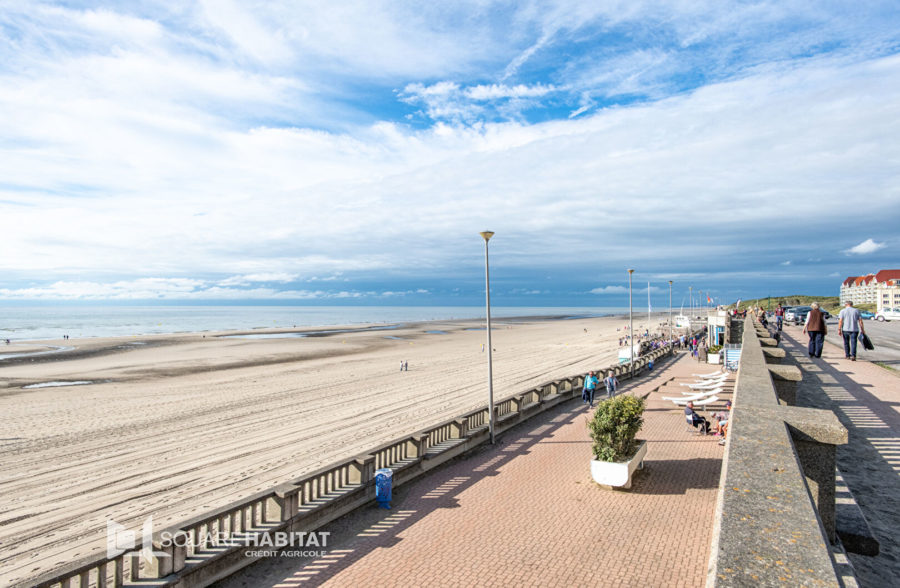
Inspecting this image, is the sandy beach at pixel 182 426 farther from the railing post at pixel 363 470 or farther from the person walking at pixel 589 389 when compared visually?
the person walking at pixel 589 389

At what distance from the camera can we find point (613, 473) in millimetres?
10961

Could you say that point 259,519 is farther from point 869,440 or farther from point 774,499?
point 869,440

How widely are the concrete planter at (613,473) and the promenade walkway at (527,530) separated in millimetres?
219

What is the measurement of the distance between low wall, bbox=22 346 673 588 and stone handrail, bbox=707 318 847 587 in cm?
725

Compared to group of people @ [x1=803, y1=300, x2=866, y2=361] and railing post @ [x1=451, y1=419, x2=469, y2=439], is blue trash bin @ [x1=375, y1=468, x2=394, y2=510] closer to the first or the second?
railing post @ [x1=451, y1=419, x2=469, y2=439]

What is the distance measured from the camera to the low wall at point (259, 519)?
22.7 feet

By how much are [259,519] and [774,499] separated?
939 cm

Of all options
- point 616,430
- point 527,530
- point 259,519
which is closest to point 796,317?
point 616,430

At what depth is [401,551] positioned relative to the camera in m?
8.44

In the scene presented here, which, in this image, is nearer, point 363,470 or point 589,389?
point 363,470

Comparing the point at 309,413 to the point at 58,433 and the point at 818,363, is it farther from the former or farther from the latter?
the point at 818,363

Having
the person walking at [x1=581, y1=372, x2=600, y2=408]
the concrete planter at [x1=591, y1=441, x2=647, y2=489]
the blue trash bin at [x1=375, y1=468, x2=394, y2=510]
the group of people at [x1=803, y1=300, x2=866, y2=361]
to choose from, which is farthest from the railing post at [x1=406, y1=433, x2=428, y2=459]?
the group of people at [x1=803, y1=300, x2=866, y2=361]

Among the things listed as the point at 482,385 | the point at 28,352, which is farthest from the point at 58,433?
the point at 28,352

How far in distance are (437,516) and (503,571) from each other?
2494mm
